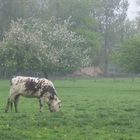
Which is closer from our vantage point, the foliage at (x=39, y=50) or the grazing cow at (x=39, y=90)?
the grazing cow at (x=39, y=90)

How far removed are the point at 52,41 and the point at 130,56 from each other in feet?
51.1

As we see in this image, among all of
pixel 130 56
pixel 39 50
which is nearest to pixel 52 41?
pixel 39 50

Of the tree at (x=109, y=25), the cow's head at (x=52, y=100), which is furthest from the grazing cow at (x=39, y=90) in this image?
the tree at (x=109, y=25)

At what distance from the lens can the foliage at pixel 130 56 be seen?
55625 millimetres

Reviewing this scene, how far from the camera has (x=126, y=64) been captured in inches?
2221

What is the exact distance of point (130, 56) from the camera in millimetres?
56375

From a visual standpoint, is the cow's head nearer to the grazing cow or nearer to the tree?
the grazing cow

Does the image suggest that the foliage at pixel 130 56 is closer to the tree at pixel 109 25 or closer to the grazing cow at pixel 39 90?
the grazing cow at pixel 39 90

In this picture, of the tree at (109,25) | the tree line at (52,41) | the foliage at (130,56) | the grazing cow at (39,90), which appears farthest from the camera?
the tree at (109,25)

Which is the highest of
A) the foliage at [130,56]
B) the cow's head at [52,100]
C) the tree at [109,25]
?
the tree at [109,25]

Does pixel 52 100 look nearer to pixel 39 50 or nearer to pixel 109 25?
pixel 39 50

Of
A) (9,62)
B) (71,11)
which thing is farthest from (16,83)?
(71,11)

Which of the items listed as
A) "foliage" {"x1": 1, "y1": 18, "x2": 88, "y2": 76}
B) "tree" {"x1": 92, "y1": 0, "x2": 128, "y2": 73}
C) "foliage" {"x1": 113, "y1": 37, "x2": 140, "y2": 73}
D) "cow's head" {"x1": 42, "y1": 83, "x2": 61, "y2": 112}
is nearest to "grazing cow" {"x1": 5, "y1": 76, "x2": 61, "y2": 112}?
"cow's head" {"x1": 42, "y1": 83, "x2": 61, "y2": 112}

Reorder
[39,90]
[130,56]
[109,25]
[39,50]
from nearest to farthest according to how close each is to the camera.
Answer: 1. [39,90]
2. [130,56]
3. [39,50]
4. [109,25]
